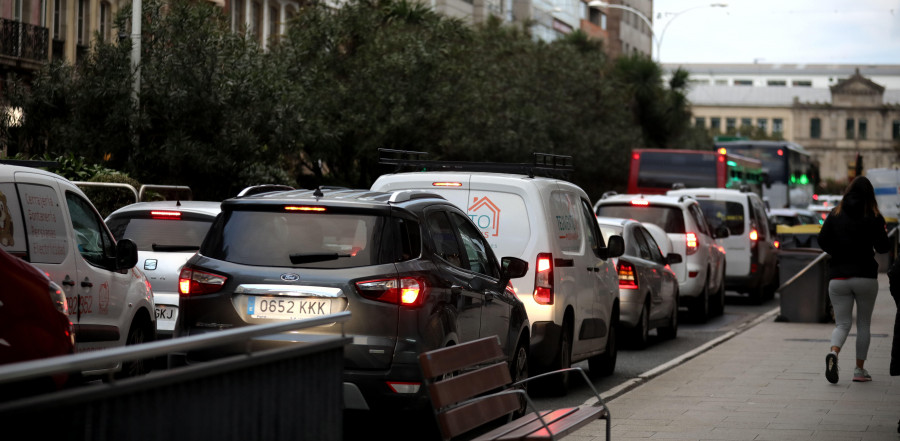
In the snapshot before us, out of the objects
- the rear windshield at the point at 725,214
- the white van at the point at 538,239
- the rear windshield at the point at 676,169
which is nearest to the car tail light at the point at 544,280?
the white van at the point at 538,239

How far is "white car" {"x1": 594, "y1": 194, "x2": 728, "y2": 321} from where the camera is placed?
70.8ft

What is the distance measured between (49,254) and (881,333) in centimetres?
1277

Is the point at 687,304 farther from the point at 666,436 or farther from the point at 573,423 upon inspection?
the point at 573,423

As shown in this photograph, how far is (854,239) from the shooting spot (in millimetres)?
12141

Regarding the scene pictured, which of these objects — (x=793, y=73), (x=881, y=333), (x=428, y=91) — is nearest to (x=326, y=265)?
(x=881, y=333)

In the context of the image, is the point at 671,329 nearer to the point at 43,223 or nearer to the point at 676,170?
the point at 43,223

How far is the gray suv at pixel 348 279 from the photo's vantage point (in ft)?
27.9

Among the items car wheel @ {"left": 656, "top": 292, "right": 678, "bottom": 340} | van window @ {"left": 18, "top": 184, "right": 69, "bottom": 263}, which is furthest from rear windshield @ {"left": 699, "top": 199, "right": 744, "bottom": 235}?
van window @ {"left": 18, "top": 184, "right": 69, "bottom": 263}

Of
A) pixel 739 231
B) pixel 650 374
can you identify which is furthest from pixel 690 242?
pixel 650 374

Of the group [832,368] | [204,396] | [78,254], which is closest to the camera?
[204,396]

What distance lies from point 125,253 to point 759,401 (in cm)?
499

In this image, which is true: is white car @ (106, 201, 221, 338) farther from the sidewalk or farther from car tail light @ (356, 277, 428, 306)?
car tail light @ (356, 277, 428, 306)

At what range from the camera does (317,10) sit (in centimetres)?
3597

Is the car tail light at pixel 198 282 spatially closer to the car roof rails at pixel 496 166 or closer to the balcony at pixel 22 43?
the car roof rails at pixel 496 166
